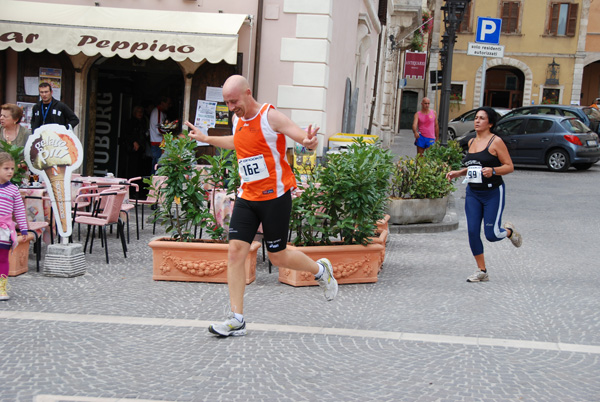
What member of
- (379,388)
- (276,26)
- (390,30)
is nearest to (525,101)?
(390,30)

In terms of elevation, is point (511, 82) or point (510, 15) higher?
point (510, 15)

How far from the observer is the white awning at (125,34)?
1213 cm

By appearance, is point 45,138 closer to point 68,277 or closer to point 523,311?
point 68,277

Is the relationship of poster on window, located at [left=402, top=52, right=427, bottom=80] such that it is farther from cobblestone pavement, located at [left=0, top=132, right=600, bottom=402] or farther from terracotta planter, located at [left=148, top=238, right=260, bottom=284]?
terracotta planter, located at [left=148, top=238, right=260, bottom=284]

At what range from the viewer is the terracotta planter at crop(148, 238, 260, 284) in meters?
7.42

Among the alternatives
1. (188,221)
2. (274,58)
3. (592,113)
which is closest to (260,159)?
(188,221)

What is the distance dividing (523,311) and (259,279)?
8.29ft

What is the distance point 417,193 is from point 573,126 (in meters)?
12.3

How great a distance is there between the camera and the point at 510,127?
75.3ft

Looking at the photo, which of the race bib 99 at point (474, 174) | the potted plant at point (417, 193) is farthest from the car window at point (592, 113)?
the race bib 99 at point (474, 174)

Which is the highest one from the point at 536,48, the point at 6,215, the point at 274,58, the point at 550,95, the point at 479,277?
the point at 536,48

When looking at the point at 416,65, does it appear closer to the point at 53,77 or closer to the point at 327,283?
the point at 53,77

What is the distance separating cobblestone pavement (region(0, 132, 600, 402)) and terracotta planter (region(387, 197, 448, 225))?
2361mm

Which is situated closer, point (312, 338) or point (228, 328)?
point (228, 328)
